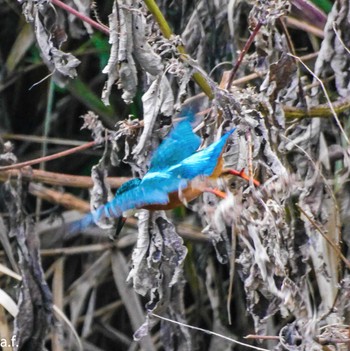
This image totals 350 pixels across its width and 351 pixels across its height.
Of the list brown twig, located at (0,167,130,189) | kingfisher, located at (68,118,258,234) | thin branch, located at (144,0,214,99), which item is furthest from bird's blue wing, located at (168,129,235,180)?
brown twig, located at (0,167,130,189)

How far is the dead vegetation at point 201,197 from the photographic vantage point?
1312mm

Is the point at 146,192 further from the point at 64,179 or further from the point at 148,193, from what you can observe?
the point at 64,179

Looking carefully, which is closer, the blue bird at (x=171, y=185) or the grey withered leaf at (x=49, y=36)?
the blue bird at (x=171, y=185)

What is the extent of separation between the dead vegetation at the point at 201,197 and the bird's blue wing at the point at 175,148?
0.19 feet

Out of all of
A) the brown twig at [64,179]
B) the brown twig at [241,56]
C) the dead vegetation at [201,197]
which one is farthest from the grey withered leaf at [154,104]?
the brown twig at [64,179]

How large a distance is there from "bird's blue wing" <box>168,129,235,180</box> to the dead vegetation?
0.10ft

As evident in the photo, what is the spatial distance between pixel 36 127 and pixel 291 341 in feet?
4.46

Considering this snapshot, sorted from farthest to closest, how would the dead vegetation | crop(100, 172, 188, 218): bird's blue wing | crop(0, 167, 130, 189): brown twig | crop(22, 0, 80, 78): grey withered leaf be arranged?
crop(0, 167, 130, 189): brown twig → crop(22, 0, 80, 78): grey withered leaf → the dead vegetation → crop(100, 172, 188, 218): bird's blue wing

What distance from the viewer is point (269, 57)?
1586mm

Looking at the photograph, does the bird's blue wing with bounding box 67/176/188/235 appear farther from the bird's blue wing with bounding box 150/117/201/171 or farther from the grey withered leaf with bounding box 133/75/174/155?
the grey withered leaf with bounding box 133/75/174/155

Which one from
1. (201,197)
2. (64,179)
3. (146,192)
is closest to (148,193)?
(146,192)

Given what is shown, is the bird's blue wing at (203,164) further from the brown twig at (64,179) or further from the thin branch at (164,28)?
the brown twig at (64,179)

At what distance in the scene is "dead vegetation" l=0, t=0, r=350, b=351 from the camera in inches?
51.7

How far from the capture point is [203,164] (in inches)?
45.9
